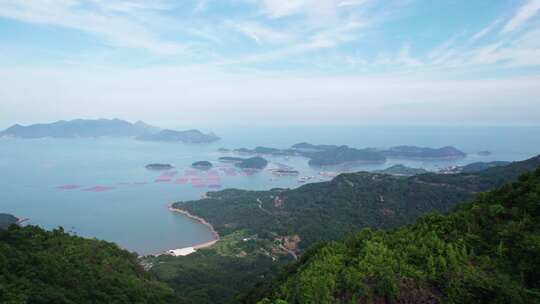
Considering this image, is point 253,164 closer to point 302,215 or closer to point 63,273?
point 302,215

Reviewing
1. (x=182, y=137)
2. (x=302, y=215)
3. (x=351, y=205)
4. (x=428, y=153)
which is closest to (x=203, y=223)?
(x=302, y=215)

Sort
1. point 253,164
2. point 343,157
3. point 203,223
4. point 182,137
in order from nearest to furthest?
1. point 203,223
2. point 253,164
3. point 343,157
4. point 182,137

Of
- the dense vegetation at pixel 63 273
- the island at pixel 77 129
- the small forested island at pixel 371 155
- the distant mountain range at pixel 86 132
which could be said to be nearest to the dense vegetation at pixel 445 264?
the dense vegetation at pixel 63 273

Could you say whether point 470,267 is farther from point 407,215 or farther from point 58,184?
point 58,184

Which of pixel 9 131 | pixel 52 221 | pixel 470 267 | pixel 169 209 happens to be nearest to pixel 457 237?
pixel 470 267

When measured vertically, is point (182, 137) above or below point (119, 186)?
above
